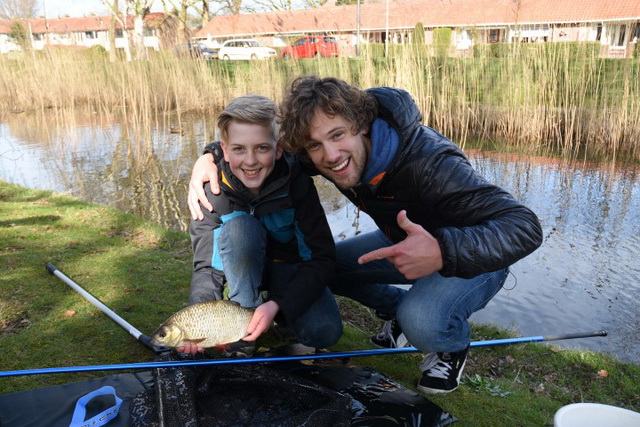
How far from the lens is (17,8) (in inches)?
1439

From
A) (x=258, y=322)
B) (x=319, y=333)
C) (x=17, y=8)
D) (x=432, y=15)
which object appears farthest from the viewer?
(x=17, y=8)

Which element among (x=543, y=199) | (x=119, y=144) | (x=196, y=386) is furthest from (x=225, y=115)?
(x=119, y=144)

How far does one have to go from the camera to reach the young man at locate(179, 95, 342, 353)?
7.88 feet

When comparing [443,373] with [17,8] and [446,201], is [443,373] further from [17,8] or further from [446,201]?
→ [17,8]

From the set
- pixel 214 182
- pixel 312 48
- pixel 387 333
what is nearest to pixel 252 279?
pixel 214 182

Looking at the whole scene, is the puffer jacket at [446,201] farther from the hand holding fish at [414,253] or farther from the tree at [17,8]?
the tree at [17,8]

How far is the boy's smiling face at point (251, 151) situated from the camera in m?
2.40

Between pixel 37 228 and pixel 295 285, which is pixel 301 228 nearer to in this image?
pixel 295 285

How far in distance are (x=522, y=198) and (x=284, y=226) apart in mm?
4917

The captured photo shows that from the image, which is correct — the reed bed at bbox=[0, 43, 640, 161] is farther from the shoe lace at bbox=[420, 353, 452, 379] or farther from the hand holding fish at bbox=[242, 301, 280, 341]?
the hand holding fish at bbox=[242, 301, 280, 341]

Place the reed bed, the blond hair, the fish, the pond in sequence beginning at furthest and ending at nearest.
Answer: the reed bed < the pond < the blond hair < the fish

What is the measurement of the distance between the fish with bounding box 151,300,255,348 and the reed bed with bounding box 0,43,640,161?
6624 mm

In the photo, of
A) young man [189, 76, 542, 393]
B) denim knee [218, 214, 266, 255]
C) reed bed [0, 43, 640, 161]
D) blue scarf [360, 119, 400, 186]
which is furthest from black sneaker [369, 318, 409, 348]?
reed bed [0, 43, 640, 161]

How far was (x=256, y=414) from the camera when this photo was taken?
77.9 inches
